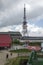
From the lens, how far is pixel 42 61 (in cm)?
1074

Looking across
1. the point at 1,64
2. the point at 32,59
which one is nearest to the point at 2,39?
the point at 1,64

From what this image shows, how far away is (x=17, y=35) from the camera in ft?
373

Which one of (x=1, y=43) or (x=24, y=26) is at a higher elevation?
(x=24, y=26)

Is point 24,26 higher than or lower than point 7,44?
higher

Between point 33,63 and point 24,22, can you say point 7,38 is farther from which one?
point 24,22

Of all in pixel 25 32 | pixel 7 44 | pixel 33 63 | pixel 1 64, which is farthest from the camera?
pixel 25 32

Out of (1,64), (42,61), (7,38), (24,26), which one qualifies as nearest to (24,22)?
(24,26)

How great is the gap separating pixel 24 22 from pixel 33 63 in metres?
108

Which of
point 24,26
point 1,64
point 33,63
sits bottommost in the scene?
point 1,64

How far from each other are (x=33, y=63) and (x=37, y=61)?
0.31 meters

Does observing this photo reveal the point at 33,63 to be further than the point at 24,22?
No

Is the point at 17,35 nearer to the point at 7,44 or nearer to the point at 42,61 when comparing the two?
the point at 7,44

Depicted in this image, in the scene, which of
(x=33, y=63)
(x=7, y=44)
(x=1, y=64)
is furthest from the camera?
(x=7, y=44)

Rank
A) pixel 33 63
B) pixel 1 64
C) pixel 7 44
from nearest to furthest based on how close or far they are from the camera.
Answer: pixel 33 63
pixel 1 64
pixel 7 44
